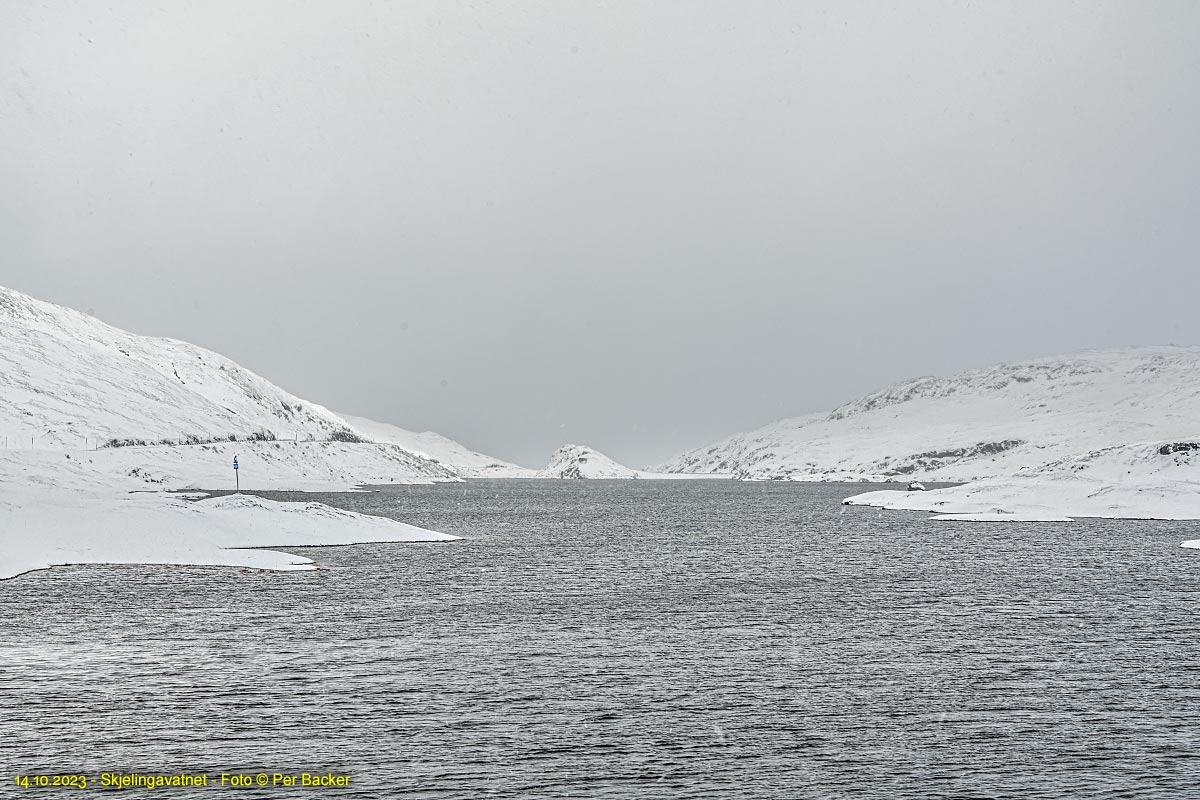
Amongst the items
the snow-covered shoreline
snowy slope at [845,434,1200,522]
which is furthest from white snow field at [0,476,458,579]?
snowy slope at [845,434,1200,522]

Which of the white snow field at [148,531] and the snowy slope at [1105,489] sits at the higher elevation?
the white snow field at [148,531]

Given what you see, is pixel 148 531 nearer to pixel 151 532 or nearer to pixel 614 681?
pixel 151 532

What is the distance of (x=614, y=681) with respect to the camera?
3209 cm

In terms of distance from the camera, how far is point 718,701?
29.5m

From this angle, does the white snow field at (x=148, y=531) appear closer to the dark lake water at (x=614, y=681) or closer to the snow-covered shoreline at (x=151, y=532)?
the snow-covered shoreline at (x=151, y=532)

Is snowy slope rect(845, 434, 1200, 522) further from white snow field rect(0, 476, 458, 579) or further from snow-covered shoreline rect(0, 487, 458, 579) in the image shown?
white snow field rect(0, 476, 458, 579)

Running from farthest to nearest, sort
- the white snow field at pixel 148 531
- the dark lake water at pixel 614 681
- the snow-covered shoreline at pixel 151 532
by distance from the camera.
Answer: the white snow field at pixel 148 531 → the snow-covered shoreline at pixel 151 532 → the dark lake water at pixel 614 681

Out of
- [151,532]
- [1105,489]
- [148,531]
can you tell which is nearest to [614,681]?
[151,532]

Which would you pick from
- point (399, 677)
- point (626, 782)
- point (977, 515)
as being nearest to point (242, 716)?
point (399, 677)

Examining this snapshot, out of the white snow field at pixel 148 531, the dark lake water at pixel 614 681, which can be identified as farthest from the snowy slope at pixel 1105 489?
the white snow field at pixel 148 531

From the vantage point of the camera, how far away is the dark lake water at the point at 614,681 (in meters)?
23.0

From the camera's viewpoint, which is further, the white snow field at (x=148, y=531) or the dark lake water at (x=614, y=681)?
the white snow field at (x=148, y=531)

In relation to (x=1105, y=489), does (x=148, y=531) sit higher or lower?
higher

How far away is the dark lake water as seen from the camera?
23.0 m
